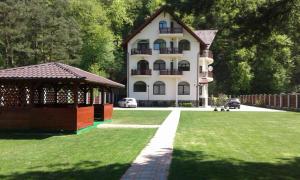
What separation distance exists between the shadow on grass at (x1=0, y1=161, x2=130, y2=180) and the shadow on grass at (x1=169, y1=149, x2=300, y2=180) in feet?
4.51

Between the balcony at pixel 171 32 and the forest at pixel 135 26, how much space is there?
19.7 ft

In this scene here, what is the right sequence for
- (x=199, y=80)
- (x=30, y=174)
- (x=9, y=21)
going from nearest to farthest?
(x=30, y=174)
(x=9, y=21)
(x=199, y=80)

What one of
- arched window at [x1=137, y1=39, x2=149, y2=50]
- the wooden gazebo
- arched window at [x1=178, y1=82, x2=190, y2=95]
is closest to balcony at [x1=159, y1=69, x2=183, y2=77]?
arched window at [x1=178, y1=82, x2=190, y2=95]

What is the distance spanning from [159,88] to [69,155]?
49.5m

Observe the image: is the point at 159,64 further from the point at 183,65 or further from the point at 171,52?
the point at 183,65

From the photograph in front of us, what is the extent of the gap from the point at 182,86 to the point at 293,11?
166 ft

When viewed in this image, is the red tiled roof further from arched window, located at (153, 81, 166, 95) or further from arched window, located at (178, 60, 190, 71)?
arched window, located at (178, 60, 190, 71)

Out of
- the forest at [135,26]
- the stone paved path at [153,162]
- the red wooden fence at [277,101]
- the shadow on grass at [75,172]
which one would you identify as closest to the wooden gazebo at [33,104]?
the stone paved path at [153,162]

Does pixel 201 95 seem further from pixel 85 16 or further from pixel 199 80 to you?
pixel 85 16

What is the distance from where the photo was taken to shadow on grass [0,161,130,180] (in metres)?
10.2

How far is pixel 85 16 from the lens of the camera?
68500mm

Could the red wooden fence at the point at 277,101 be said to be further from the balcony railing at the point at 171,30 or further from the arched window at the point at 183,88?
the balcony railing at the point at 171,30

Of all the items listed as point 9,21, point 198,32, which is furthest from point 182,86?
point 9,21

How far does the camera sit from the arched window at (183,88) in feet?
204
